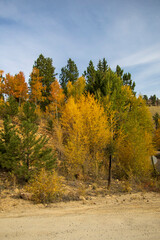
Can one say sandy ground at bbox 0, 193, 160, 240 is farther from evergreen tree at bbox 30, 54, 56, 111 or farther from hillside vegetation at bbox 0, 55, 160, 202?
evergreen tree at bbox 30, 54, 56, 111

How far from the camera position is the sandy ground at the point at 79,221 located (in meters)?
3.83

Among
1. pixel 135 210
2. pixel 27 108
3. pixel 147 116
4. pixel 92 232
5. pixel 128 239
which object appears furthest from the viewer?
pixel 147 116

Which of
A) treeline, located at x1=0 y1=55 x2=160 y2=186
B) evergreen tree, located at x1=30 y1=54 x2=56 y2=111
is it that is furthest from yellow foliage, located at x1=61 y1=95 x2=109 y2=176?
evergreen tree, located at x1=30 y1=54 x2=56 y2=111

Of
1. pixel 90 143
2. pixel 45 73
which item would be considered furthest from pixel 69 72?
pixel 90 143

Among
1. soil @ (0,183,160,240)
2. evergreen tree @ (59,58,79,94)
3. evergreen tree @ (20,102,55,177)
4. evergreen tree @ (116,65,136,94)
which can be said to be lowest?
soil @ (0,183,160,240)

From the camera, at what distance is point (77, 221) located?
15.4 feet

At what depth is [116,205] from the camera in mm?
6355

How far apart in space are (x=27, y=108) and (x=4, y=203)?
38.8 ft

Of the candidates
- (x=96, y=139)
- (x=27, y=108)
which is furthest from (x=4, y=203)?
(x=27, y=108)

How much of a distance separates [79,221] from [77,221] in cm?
6

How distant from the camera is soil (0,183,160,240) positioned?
3836mm

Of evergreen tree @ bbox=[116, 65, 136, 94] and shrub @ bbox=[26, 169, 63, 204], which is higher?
evergreen tree @ bbox=[116, 65, 136, 94]

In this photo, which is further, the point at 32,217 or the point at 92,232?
the point at 32,217

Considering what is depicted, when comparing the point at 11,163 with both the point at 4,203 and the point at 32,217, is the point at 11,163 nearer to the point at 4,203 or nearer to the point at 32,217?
the point at 4,203
